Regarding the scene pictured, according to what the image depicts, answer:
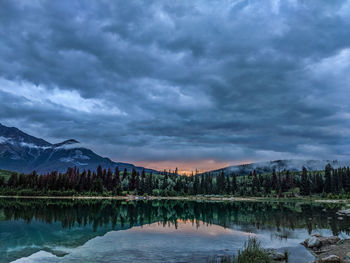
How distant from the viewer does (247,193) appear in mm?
187500

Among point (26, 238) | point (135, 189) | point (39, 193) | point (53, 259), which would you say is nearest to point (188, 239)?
point (53, 259)

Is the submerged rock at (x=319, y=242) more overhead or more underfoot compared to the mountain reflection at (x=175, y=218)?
more overhead

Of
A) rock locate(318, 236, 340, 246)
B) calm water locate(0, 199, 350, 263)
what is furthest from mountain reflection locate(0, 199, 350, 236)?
rock locate(318, 236, 340, 246)

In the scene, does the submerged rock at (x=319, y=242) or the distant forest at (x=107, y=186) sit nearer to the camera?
the submerged rock at (x=319, y=242)

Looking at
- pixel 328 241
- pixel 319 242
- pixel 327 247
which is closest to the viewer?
pixel 327 247

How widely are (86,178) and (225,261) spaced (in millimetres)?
153495

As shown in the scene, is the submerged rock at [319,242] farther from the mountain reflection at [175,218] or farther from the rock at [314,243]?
the mountain reflection at [175,218]

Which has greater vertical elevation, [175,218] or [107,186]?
[107,186]

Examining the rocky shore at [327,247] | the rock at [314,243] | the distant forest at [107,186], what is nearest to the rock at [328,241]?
the rocky shore at [327,247]

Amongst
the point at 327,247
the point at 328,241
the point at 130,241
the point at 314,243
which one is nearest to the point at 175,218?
the point at 130,241

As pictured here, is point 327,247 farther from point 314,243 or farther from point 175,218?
point 175,218

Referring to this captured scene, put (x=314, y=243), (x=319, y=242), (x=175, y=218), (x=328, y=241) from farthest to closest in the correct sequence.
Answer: (x=175, y=218) < (x=328, y=241) < (x=319, y=242) < (x=314, y=243)

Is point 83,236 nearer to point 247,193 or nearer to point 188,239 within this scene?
point 188,239

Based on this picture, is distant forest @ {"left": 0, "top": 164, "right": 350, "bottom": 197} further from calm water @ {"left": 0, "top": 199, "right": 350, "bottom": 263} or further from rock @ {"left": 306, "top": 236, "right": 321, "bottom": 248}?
rock @ {"left": 306, "top": 236, "right": 321, "bottom": 248}
